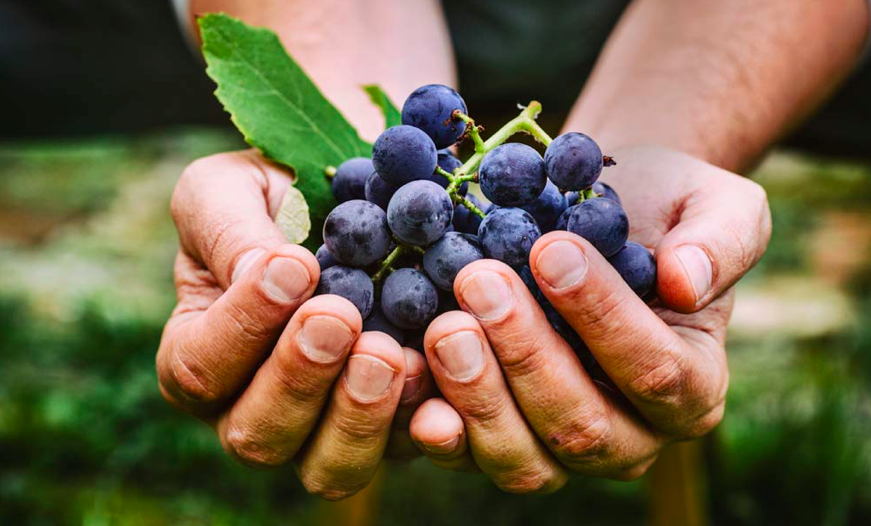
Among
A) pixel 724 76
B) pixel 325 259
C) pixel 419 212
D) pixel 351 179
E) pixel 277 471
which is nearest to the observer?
pixel 419 212

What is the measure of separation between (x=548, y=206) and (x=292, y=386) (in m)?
0.38

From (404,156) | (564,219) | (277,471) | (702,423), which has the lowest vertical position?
(277,471)

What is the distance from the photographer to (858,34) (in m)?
1.50

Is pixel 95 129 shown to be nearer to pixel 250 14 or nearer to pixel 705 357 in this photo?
pixel 250 14

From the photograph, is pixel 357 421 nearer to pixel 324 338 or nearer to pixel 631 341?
pixel 324 338

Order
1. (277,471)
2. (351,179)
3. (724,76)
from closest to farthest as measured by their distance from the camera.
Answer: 1. (351,179)
2. (724,76)
3. (277,471)

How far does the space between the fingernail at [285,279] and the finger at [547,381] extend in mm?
175

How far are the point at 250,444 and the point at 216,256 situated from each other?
0.26 meters

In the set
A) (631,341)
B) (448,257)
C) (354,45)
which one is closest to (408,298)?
(448,257)

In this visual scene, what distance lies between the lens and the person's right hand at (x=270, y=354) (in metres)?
0.83

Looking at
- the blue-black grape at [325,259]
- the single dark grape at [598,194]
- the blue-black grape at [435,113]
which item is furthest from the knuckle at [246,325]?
the single dark grape at [598,194]

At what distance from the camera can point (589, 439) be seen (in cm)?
94

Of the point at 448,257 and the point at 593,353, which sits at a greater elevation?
the point at 448,257

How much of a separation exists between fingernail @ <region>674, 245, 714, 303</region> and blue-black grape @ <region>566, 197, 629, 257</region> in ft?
0.28
